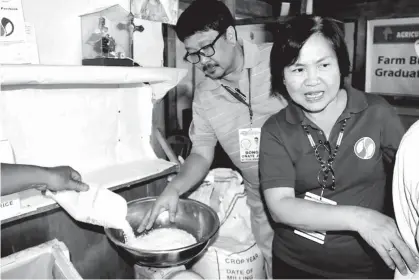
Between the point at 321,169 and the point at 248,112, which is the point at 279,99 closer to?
the point at 248,112

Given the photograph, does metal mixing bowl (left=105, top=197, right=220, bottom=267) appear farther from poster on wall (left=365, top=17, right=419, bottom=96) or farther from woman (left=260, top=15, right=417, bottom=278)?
poster on wall (left=365, top=17, right=419, bottom=96)

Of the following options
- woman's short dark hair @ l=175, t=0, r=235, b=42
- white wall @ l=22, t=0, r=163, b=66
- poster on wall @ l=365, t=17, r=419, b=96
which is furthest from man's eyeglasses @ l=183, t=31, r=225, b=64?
poster on wall @ l=365, t=17, r=419, b=96

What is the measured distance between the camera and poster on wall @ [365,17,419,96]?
113 inches

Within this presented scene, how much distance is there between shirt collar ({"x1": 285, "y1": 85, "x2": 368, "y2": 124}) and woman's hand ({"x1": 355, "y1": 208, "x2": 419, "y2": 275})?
409 millimetres

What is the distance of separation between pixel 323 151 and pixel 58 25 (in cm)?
128

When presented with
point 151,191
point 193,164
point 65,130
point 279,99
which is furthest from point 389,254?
point 65,130

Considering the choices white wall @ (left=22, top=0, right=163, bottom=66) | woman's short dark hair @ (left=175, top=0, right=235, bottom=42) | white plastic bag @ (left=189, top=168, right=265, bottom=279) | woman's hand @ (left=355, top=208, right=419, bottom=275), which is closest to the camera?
woman's hand @ (left=355, top=208, right=419, bottom=275)

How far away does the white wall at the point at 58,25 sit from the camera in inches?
58.3

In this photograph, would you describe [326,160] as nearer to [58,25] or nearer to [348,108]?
[348,108]

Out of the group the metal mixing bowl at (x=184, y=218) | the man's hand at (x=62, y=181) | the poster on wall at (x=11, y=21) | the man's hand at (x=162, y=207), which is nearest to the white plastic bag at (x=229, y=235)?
A: the metal mixing bowl at (x=184, y=218)

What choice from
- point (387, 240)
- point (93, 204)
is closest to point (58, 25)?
point (93, 204)

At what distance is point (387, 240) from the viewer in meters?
0.94

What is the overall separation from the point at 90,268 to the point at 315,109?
132cm

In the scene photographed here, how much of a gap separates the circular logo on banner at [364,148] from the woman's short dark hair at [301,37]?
0.84 ft
